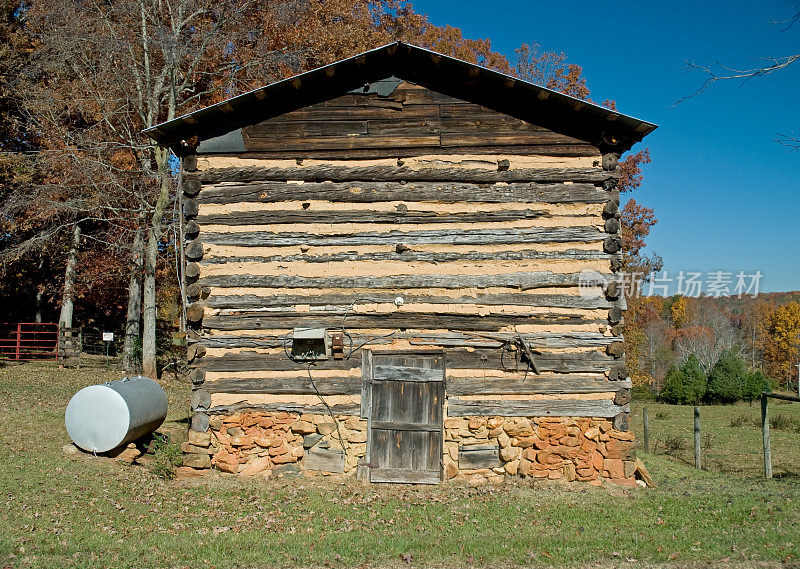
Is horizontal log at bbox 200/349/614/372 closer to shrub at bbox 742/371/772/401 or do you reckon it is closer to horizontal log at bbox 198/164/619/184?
horizontal log at bbox 198/164/619/184

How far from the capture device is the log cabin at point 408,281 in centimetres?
1000

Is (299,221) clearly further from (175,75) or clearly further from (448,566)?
(175,75)

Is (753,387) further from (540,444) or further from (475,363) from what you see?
(475,363)

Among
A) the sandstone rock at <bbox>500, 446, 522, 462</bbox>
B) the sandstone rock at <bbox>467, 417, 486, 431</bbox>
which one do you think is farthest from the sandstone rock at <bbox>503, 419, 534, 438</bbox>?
the sandstone rock at <bbox>467, 417, 486, 431</bbox>

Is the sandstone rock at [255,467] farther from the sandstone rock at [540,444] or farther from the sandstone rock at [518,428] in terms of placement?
the sandstone rock at [540,444]

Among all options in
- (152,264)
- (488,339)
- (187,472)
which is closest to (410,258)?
(488,339)

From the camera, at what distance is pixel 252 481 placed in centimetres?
973

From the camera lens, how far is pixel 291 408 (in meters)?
10.1

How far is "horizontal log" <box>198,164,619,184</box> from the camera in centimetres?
1031

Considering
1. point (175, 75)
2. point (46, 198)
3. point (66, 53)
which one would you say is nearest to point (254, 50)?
point (175, 75)

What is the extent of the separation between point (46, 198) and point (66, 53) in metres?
4.89

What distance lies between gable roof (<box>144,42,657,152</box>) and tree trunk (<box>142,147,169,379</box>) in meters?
10.6

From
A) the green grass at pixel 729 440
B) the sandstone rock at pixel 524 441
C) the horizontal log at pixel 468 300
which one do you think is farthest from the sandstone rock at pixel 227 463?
the green grass at pixel 729 440

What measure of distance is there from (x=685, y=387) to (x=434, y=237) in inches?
1046
